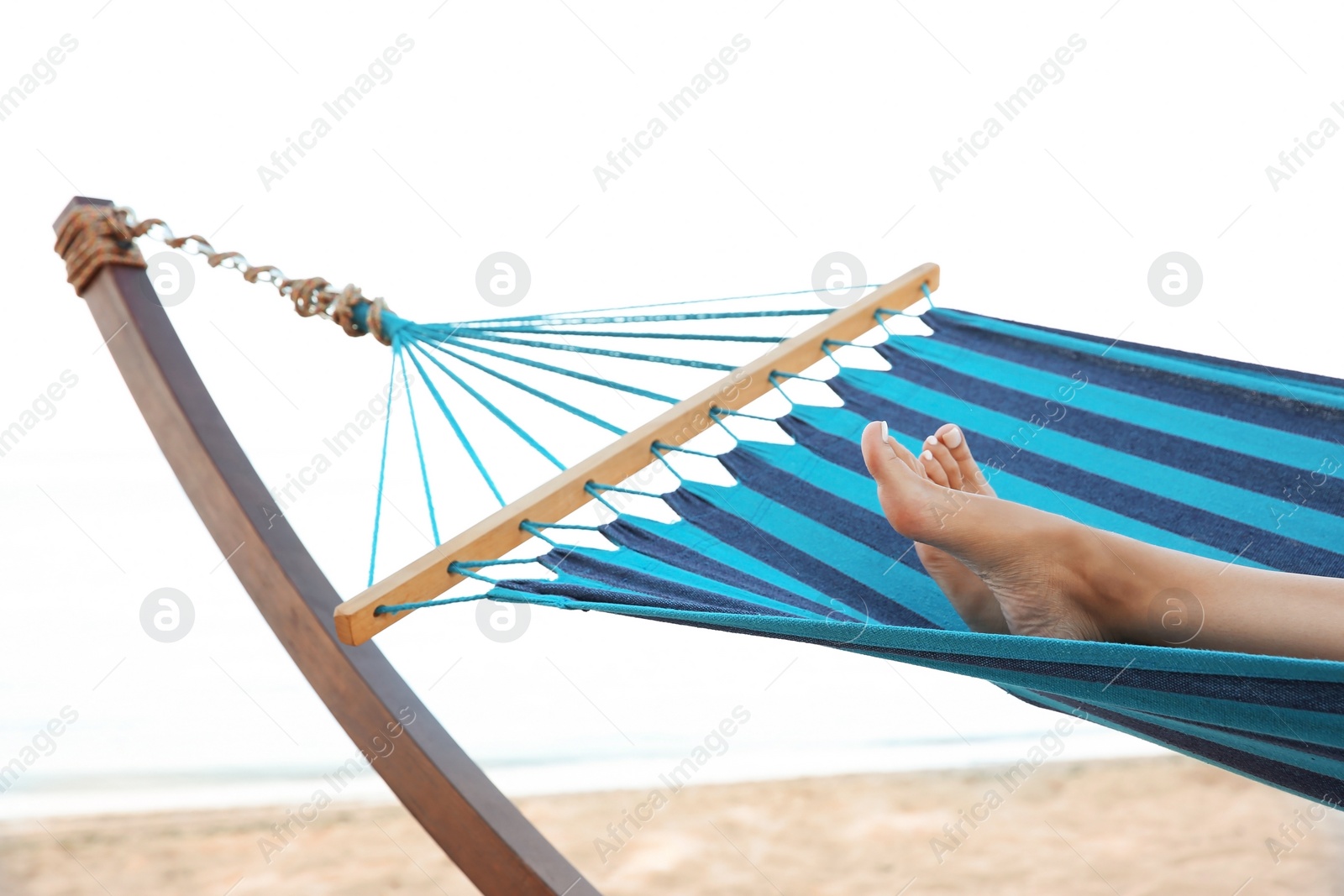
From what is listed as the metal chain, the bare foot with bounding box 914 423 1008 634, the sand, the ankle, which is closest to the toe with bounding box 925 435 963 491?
the bare foot with bounding box 914 423 1008 634

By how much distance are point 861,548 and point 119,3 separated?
370cm

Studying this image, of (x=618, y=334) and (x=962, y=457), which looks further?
(x=618, y=334)

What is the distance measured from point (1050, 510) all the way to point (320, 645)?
2.99 feet

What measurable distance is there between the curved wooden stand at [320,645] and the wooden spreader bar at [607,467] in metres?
0.06

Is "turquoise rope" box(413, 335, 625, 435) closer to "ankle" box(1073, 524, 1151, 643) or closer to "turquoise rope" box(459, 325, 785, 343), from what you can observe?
"turquoise rope" box(459, 325, 785, 343)

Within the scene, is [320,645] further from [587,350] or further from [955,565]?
[955,565]

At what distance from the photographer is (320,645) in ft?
4.64

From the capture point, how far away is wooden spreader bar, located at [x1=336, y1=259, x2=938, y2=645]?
1.42m

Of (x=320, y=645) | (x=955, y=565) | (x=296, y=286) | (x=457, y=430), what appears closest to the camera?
(x=955, y=565)

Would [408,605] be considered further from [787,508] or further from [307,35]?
[307,35]

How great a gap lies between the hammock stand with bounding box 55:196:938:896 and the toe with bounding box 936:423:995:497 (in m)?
0.55

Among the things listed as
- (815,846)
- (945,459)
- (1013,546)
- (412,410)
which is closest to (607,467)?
(412,410)

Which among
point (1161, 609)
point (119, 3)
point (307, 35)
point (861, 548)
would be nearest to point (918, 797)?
point (861, 548)

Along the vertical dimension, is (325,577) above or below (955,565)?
above
